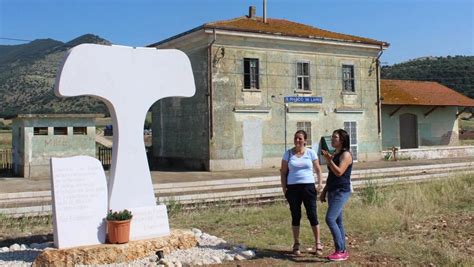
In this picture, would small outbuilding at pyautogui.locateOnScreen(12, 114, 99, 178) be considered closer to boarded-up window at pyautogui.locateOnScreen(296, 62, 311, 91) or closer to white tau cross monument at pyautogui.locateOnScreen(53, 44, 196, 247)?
boarded-up window at pyautogui.locateOnScreen(296, 62, 311, 91)

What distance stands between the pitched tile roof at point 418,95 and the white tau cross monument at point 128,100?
1025 inches

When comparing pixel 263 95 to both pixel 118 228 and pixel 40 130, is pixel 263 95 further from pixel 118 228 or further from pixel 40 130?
pixel 118 228

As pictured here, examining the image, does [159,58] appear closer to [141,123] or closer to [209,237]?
[141,123]

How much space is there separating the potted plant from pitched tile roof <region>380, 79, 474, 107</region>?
27009 mm

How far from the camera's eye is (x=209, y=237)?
7.97m

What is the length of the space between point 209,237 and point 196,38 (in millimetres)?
16753

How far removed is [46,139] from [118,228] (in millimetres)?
16442

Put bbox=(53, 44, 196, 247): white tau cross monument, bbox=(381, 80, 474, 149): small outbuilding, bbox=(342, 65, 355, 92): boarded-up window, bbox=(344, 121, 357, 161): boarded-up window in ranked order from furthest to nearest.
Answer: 1. bbox=(381, 80, 474, 149): small outbuilding
2. bbox=(342, 65, 355, 92): boarded-up window
3. bbox=(344, 121, 357, 161): boarded-up window
4. bbox=(53, 44, 196, 247): white tau cross monument

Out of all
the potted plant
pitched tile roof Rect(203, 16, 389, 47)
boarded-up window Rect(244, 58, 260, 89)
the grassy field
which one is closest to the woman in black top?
the grassy field

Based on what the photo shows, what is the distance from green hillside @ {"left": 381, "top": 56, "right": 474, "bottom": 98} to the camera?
6988 cm

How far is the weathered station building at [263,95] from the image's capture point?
75.8 feet

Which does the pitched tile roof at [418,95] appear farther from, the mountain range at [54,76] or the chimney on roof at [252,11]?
the mountain range at [54,76]

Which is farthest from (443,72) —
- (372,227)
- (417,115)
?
(372,227)

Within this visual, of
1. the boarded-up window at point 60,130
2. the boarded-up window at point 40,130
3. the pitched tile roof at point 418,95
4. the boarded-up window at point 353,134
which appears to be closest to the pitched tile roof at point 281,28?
the boarded-up window at point 353,134
